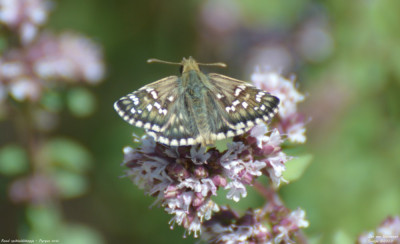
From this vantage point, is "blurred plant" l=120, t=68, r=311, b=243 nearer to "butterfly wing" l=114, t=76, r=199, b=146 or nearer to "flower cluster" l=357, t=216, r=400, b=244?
"butterfly wing" l=114, t=76, r=199, b=146

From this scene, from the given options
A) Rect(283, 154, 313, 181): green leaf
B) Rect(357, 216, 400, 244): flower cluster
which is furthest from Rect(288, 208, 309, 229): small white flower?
Rect(357, 216, 400, 244): flower cluster

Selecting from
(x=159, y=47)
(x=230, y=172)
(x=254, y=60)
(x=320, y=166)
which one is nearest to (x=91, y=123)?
(x=159, y=47)

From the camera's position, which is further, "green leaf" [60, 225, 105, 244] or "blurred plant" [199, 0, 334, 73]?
"blurred plant" [199, 0, 334, 73]

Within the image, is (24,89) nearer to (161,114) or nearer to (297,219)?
(161,114)

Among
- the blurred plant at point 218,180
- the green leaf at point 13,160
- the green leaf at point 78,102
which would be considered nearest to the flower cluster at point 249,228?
the blurred plant at point 218,180

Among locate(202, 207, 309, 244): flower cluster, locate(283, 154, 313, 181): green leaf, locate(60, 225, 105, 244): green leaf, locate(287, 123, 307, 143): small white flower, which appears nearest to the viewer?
locate(202, 207, 309, 244): flower cluster

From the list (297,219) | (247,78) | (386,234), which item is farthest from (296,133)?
(247,78)
